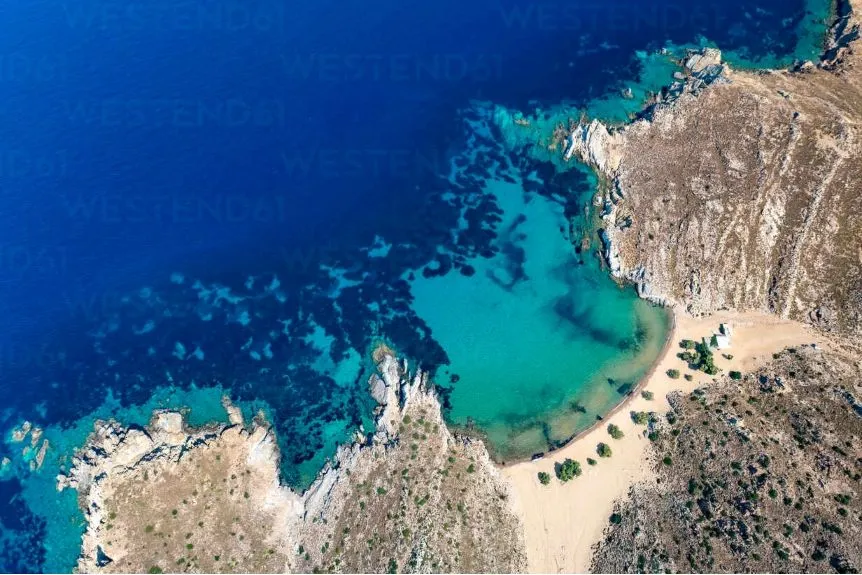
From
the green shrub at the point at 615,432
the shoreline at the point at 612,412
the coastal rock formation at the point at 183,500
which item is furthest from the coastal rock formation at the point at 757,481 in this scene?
the coastal rock formation at the point at 183,500

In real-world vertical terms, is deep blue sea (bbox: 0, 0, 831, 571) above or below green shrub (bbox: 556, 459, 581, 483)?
above

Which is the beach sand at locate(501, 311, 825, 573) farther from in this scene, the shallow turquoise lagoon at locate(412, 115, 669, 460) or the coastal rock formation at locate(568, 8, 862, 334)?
the coastal rock formation at locate(568, 8, 862, 334)

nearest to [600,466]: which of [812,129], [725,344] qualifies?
[725,344]

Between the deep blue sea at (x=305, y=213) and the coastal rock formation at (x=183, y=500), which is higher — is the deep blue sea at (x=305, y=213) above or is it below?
above

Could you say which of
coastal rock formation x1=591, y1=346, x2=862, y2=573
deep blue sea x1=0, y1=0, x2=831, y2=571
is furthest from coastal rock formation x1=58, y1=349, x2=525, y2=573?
coastal rock formation x1=591, y1=346, x2=862, y2=573

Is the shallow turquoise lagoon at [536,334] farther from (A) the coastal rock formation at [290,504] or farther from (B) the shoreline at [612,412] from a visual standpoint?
(A) the coastal rock formation at [290,504]

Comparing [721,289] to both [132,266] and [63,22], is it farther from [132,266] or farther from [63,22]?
[63,22]
